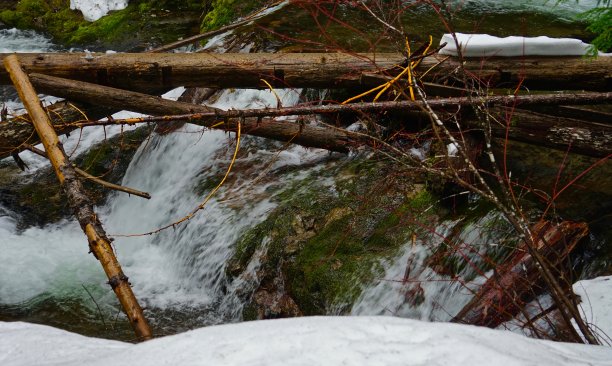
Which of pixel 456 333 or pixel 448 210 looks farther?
pixel 448 210

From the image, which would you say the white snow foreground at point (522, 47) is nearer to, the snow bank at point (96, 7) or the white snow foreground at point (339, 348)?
the white snow foreground at point (339, 348)

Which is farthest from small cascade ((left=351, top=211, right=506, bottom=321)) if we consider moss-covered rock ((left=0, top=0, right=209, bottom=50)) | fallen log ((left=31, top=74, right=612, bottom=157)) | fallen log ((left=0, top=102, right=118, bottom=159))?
moss-covered rock ((left=0, top=0, right=209, bottom=50))

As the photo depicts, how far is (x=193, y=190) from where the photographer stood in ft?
23.3

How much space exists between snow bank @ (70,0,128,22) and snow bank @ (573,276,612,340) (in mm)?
10529

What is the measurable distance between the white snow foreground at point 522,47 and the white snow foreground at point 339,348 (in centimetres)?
318

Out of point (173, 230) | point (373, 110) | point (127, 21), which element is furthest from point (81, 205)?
point (127, 21)

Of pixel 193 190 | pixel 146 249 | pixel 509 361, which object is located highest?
pixel 509 361

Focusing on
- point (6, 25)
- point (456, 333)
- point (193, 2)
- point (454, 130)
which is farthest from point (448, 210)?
point (6, 25)

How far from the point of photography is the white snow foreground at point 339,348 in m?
2.42

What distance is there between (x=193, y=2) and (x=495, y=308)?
951 cm

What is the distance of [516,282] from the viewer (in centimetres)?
419

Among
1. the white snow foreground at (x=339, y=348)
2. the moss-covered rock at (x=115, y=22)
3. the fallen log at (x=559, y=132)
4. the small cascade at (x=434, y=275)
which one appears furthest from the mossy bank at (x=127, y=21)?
the white snow foreground at (x=339, y=348)

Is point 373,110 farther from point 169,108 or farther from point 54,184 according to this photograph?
point 54,184

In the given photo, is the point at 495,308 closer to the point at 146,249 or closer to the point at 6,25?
the point at 146,249
